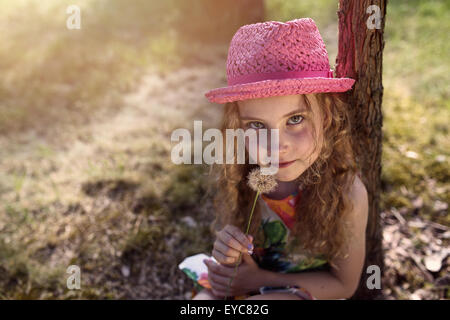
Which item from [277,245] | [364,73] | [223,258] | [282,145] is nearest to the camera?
[282,145]

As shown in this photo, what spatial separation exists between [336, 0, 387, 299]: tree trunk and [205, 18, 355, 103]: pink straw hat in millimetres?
501

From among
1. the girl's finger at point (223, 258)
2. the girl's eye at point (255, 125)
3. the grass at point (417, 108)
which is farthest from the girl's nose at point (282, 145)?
the grass at point (417, 108)

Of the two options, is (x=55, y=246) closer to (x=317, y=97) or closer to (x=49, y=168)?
(x=49, y=168)

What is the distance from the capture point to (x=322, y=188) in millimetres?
1914

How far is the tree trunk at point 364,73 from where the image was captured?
77.4 inches

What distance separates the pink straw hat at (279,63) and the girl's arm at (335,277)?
71cm

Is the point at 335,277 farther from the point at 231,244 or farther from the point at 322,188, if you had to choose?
the point at 231,244

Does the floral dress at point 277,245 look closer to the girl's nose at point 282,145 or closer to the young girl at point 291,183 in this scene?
the young girl at point 291,183

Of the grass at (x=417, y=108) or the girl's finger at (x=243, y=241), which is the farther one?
the grass at (x=417, y=108)

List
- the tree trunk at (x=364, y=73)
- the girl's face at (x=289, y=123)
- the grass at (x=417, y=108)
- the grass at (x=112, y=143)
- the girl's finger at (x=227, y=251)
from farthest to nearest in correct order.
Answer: the grass at (x=417, y=108) < the grass at (x=112, y=143) < the tree trunk at (x=364, y=73) < the girl's finger at (x=227, y=251) < the girl's face at (x=289, y=123)

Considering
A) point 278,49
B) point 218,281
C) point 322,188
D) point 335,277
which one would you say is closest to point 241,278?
point 218,281

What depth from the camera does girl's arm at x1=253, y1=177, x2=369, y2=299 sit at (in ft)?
6.54

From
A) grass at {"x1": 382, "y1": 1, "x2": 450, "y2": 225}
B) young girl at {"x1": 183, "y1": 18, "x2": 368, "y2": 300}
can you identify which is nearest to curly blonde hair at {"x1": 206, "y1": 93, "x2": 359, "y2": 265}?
young girl at {"x1": 183, "y1": 18, "x2": 368, "y2": 300}

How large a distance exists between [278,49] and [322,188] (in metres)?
0.76
